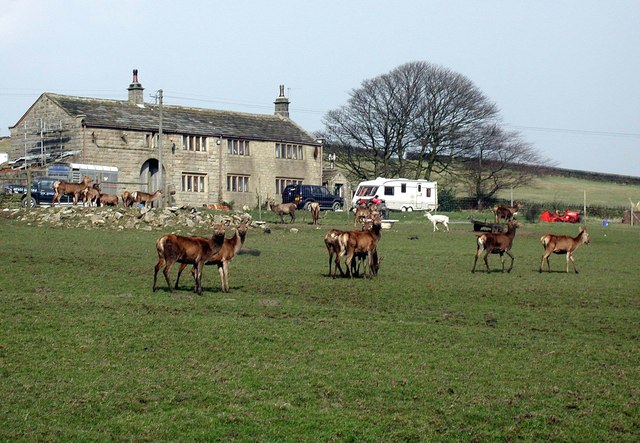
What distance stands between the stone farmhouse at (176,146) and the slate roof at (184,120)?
62 mm

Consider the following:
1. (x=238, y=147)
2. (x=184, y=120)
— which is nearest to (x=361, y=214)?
(x=238, y=147)

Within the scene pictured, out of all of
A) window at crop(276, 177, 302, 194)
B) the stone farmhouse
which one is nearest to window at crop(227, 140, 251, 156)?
the stone farmhouse

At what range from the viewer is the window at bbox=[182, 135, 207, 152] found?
207 feet

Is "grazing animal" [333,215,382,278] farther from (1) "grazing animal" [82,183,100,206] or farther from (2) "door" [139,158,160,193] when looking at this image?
(2) "door" [139,158,160,193]

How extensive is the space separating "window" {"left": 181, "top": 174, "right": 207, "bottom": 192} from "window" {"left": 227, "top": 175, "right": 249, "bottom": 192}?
6.98 feet

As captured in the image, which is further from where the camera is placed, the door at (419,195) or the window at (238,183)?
the door at (419,195)

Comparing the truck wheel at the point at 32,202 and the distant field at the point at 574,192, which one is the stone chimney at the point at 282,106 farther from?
the truck wheel at the point at 32,202

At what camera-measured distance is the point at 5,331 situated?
1530 centimetres

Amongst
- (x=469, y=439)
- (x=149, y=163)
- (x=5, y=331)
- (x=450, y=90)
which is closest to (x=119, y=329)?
(x=5, y=331)

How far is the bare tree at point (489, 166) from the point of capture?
8231cm

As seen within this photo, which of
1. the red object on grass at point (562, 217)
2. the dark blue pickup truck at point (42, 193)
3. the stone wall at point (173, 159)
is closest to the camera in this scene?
the dark blue pickup truck at point (42, 193)

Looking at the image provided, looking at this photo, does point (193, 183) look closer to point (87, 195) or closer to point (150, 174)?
point (150, 174)

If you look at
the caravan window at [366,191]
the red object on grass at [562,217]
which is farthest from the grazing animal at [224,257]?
the caravan window at [366,191]

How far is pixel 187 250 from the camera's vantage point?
20406mm
